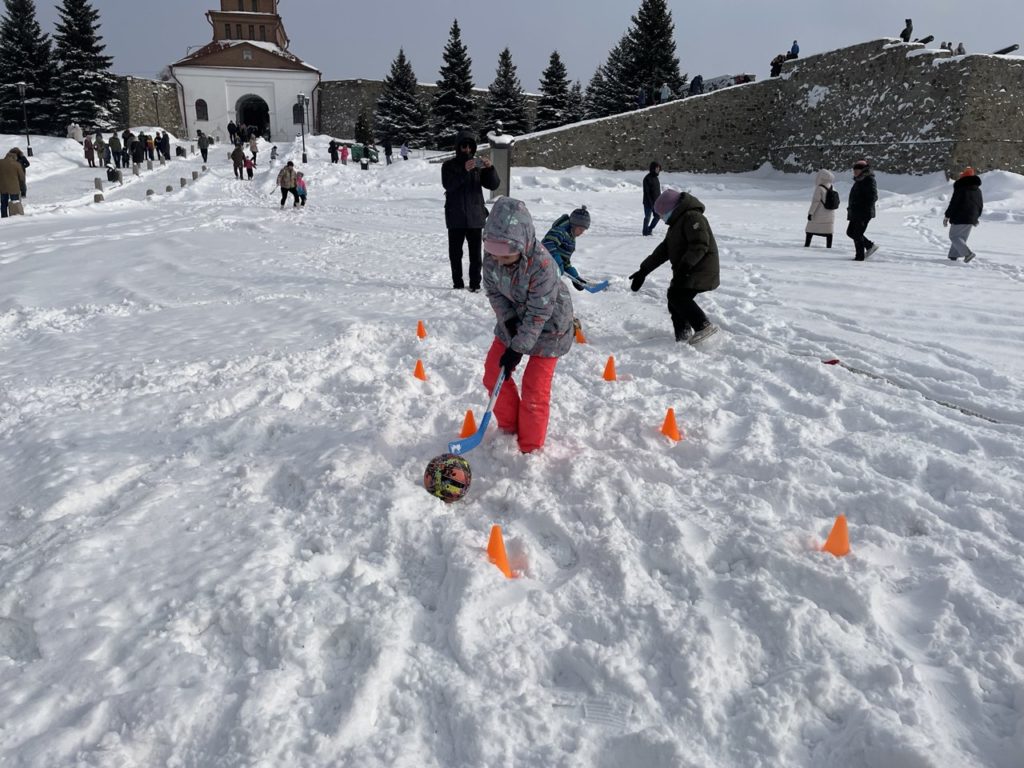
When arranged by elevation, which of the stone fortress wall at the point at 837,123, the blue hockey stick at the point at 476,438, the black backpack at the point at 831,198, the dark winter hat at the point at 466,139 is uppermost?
the stone fortress wall at the point at 837,123

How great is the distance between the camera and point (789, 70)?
26.8 metres

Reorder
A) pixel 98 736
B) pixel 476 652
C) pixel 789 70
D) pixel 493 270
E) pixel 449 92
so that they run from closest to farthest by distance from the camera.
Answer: pixel 98 736 → pixel 476 652 → pixel 493 270 → pixel 789 70 → pixel 449 92

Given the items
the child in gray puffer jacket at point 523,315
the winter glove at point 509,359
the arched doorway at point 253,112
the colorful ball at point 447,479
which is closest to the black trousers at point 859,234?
the child in gray puffer jacket at point 523,315

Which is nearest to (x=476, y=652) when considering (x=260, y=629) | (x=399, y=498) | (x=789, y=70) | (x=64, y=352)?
(x=260, y=629)

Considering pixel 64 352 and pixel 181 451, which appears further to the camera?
A: pixel 64 352

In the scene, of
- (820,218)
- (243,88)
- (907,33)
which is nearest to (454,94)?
(243,88)

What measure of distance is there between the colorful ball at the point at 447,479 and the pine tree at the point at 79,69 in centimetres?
4766

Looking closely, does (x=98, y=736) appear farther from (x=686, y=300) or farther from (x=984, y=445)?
(x=686, y=300)

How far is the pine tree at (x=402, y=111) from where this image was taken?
135ft

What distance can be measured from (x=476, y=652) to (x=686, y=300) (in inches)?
172

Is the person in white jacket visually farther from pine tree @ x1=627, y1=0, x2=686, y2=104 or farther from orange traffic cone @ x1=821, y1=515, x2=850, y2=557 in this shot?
pine tree @ x1=627, y1=0, x2=686, y2=104

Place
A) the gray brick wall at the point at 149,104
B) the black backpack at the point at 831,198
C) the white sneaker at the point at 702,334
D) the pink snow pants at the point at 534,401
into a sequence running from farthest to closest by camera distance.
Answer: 1. the gray brick wall at the point at 149,104
2. the black backpack at the point at 831,198
3. the white sneaker at the point at 702,334
4. the pink snow pants at the point at 534,401

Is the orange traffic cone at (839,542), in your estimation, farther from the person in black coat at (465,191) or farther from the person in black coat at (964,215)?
the person in black coat at (964,215)

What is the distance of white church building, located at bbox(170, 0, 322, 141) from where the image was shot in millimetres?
49125
